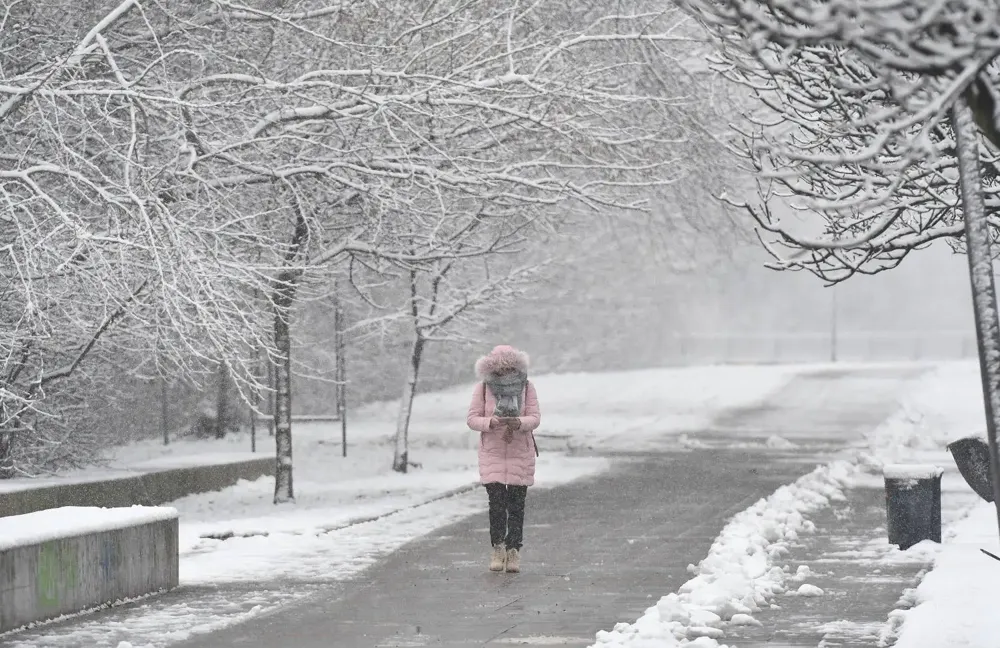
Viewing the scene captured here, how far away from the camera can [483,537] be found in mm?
15055

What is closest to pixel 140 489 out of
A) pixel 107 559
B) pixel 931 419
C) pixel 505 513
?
pixel 505 513

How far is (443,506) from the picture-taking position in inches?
722

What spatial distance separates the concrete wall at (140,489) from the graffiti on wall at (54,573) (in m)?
4.82

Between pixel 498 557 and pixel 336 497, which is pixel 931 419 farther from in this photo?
pixel 498 557

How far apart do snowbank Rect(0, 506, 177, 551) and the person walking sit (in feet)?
8.40

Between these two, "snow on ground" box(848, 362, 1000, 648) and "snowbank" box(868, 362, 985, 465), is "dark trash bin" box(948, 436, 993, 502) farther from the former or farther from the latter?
"snowbank" box(868, 362, 985, 465)

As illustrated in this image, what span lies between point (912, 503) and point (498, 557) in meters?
3.71

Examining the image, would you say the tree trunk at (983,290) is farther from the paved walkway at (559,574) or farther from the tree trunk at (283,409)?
the tree trunk at (283,409)

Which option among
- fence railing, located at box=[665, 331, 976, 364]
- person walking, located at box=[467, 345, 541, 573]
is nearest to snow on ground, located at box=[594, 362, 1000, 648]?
person walking, located at box=[467, 345, 541, 573]

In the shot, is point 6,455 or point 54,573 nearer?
point 54,573

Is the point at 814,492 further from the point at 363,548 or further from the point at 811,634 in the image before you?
the point at 811,634

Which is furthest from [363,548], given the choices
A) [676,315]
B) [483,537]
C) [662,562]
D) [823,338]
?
[823,338]

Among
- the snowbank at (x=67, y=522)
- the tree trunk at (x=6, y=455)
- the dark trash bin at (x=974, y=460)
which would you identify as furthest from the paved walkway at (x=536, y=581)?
the tree trunk at (x=6, y=455)

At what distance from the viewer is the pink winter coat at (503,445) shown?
41.2 ft
